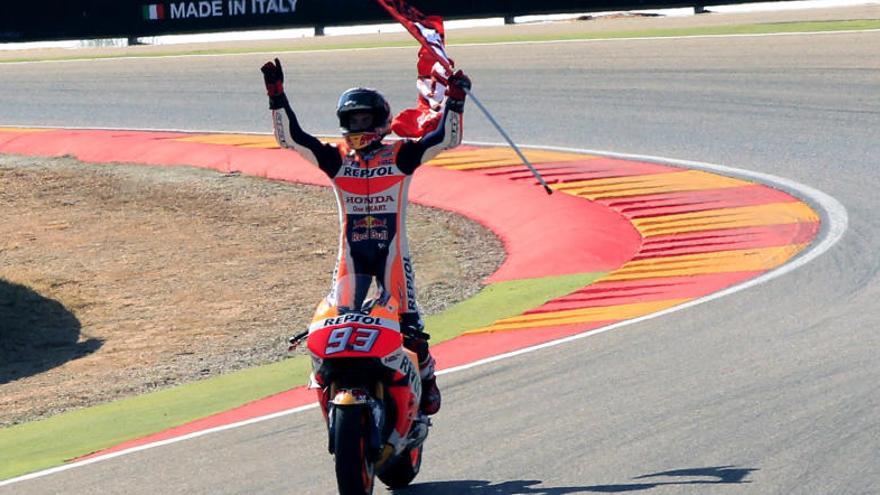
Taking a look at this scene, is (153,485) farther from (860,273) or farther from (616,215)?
(616,215)

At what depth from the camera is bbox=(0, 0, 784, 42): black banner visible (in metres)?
27.3

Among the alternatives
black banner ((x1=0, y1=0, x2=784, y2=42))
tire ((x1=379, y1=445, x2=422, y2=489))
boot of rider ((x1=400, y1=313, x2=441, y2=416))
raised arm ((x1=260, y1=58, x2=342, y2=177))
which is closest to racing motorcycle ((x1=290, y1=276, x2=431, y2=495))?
tire ((x1=379, y1=445, x2=422, y2=489))

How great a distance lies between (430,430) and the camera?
745cm

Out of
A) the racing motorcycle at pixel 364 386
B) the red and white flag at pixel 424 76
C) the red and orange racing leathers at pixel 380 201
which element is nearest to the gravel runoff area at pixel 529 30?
the red and white flag at pixel 424 76

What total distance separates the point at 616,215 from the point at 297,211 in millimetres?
4452

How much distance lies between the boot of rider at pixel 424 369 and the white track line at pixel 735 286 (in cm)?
148

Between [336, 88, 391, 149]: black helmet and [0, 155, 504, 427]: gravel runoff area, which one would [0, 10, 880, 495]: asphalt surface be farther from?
[0, 155, 504, 427]: gravel runoff area

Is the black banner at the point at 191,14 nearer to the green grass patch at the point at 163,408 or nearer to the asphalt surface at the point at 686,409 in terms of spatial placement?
the asphalt surface at the point at 686,409

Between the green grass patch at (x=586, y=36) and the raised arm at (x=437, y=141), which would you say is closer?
the raised arm at (x=437, y=141)

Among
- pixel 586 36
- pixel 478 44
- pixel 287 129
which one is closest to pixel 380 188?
pixel 287 129

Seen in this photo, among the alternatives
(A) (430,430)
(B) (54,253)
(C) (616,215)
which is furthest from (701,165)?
(A) (430,430)

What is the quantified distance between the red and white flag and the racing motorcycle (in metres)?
1.75

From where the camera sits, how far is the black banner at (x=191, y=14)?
2728 cm

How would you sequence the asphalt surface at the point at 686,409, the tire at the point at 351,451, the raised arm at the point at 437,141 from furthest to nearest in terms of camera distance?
the raised arm at the point at 437,141, the asphalt surface at the point at 686,409, the tire at the point at 351,451
